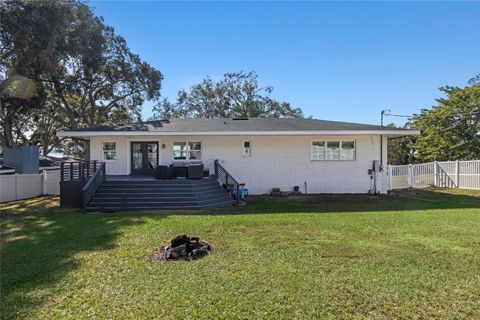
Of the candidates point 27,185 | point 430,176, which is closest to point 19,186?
point 27,185

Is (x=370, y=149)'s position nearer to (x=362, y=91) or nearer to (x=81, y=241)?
(x=362, y=91)

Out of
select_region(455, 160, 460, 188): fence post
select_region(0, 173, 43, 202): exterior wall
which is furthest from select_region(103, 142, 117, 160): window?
select_region(455, 160, 460, 188): fence post

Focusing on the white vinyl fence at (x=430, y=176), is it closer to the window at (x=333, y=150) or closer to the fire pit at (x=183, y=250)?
the window at (x=333, y=150)

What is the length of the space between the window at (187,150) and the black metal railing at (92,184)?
12.8 ft

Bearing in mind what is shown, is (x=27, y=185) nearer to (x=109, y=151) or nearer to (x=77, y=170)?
(x=77, y=170)

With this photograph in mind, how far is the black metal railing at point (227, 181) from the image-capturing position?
13137mm

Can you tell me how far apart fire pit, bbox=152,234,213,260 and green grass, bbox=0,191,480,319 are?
0.24m

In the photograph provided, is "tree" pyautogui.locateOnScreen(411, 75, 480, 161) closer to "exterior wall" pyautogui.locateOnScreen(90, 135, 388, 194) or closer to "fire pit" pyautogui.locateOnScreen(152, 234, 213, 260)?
"exterior wall" pyautogui.locateOnScreen(90, 135, 388, 194)

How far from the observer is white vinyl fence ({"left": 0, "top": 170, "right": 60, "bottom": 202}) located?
14.1 m

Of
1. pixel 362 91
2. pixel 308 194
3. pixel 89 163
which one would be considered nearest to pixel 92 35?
pixel 89 163

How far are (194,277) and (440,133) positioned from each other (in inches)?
1179

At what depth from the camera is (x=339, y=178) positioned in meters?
16.0

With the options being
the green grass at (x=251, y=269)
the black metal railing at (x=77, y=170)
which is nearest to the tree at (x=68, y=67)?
the black metal railing at (x=77, y=170)

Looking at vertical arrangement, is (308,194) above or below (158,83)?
below
